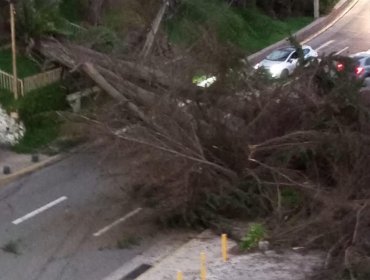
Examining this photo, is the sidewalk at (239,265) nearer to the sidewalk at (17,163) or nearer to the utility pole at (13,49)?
the sidewalk at (17,163)

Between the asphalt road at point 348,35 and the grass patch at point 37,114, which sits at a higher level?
the grass patch at point 37,114

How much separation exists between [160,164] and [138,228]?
1895 millimetres

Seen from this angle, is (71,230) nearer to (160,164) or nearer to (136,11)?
(160,164)

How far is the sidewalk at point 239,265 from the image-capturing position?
16609 millimetres

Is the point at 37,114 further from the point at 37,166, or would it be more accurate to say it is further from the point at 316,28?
the point at 316,28

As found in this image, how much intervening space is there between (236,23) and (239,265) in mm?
22437

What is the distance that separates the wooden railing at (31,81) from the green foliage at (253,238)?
1071 cm

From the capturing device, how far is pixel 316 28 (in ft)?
145

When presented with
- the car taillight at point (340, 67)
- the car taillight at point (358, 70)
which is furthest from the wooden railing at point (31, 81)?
the car taillight at point (340, 67)

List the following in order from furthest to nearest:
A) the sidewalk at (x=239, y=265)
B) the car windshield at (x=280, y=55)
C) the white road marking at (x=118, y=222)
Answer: the car windshield at (x=280, y=55) < the white road marking at (x=118, y=222) < the sidewalk at (x=239, y=265)

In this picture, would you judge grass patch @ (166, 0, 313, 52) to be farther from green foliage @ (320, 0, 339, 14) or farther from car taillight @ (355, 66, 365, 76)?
car taillight @ (355, 66, 365, 76)

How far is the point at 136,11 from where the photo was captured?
30.2m

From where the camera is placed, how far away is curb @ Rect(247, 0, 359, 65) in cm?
3810

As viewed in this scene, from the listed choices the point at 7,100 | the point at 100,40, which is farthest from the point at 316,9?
the point at 7,100
